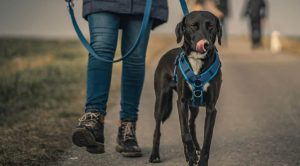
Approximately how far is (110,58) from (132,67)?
0.24 m

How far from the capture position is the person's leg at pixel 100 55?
4.79 metres

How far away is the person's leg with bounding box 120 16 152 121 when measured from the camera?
16.3ft

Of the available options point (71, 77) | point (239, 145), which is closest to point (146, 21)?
point (239, 145)

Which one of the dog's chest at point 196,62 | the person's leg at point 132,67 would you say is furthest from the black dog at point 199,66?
the person's leg at point 132,67

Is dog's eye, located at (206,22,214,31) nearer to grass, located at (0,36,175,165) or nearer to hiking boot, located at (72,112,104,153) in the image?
hiking boot, located at (72,112,104,153)

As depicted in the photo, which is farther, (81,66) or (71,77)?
(81,66)

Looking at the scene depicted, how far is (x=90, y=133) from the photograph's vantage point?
180 inches

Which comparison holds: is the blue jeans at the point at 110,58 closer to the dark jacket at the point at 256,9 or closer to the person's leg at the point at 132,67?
the person's leg at the point at 132,67

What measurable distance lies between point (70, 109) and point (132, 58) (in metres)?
2.76

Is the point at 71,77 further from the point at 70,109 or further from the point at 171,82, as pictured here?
the point at 171,82

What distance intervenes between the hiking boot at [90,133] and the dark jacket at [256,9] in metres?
18.9

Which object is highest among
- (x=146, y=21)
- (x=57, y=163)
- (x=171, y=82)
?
(x=146, y=21)

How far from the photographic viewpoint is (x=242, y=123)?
6715 millimetres

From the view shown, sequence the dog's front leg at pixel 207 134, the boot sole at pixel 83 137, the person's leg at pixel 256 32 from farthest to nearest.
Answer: the person's leg at pixel 256 32
the boot sole at pixel 83 137
the dog's front leg at pixel 207 134
